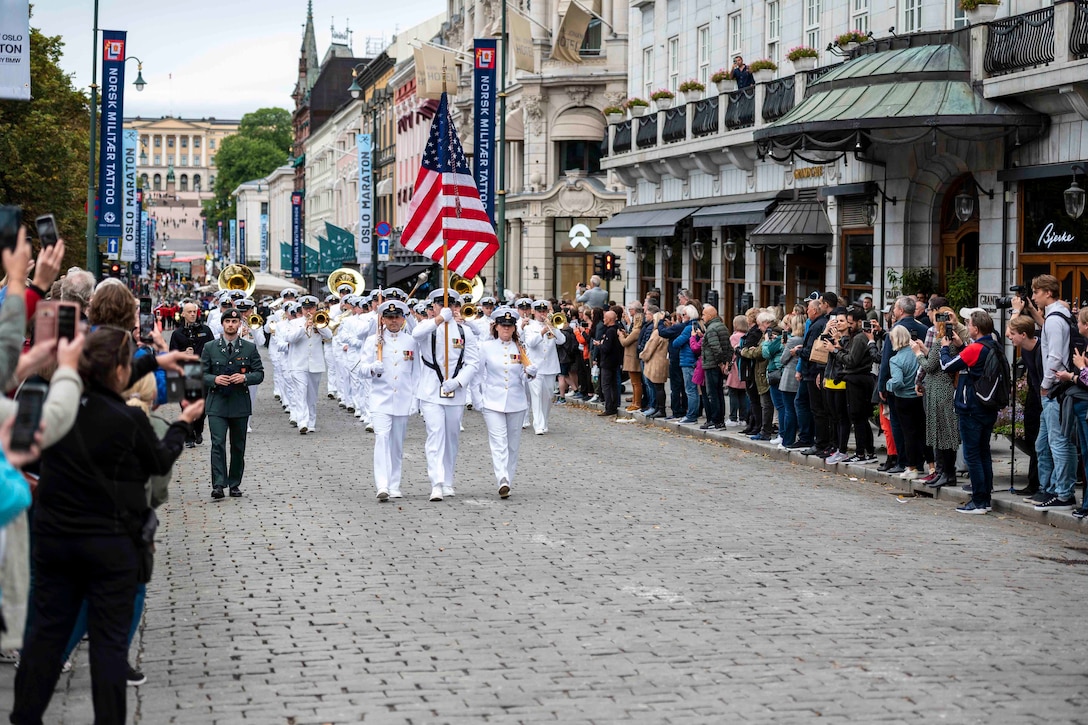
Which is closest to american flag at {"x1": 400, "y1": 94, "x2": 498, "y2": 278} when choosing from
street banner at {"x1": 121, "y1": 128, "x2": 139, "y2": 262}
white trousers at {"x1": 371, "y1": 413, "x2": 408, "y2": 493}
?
white trousers at {"x1": 371, "y1": 413, "x2": 408, "y2": 493}

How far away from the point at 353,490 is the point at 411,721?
27.2 ft

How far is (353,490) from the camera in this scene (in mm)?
15000

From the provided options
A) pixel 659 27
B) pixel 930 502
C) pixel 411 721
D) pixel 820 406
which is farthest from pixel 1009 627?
pixel 659 27

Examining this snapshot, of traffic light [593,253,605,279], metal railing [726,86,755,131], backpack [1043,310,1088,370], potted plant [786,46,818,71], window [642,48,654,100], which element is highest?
window [642,48,654,100]

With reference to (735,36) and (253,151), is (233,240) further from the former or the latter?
(735,36)

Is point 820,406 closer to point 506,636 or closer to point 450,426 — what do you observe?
point 450,426

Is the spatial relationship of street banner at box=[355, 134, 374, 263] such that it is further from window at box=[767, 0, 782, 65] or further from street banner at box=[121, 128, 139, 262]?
window at box=[767, 0, 782, 65]

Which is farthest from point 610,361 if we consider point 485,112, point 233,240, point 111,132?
point 233,240

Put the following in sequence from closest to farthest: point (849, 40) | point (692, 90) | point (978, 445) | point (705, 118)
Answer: point (978, 445) → point (849, 40) → point (705, 118) → point (692, 90)

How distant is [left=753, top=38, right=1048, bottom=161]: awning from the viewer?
23.3 m

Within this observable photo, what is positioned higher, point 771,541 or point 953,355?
point 953,355

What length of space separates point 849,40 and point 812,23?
405 cm

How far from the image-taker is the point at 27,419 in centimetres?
524

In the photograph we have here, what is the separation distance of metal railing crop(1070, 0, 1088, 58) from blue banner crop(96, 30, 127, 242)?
67.3 feet
